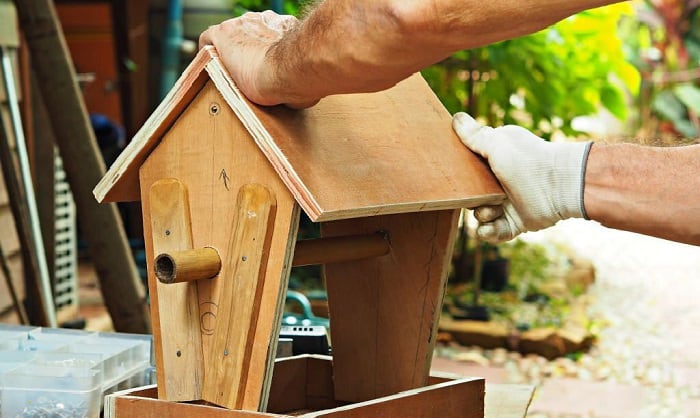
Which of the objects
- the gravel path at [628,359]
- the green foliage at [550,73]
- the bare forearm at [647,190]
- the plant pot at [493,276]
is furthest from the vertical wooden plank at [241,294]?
the plant pot at [493,276]

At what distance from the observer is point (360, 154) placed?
1.49 meters

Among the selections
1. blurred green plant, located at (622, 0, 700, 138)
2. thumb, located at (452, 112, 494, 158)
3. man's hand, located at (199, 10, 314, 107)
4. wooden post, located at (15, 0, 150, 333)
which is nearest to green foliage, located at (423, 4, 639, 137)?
wooden post, located at (15, 0, 150, 333)

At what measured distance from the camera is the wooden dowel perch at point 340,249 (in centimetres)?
152

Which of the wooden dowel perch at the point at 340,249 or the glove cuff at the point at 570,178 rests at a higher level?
the glove cuff at the point at 570,178

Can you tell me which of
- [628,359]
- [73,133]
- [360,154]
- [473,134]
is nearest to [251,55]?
[360,154]

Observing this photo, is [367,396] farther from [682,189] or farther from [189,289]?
[682,189]

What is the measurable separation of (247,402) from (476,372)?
3.75 meters

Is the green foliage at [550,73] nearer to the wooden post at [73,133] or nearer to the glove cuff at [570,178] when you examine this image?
the wooden post at [73,133]

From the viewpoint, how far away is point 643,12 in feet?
38.4

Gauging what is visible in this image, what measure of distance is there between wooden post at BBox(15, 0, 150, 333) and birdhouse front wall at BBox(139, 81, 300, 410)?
52.7 inches

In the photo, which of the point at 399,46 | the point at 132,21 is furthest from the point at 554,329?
the point at 399,46

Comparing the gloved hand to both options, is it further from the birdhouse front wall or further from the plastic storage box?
the plastic storage box

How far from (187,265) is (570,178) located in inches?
24.4

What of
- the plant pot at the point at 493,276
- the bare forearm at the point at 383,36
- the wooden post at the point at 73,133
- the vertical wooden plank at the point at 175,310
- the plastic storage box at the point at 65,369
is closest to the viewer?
the bare forearm at the point at 383,36
